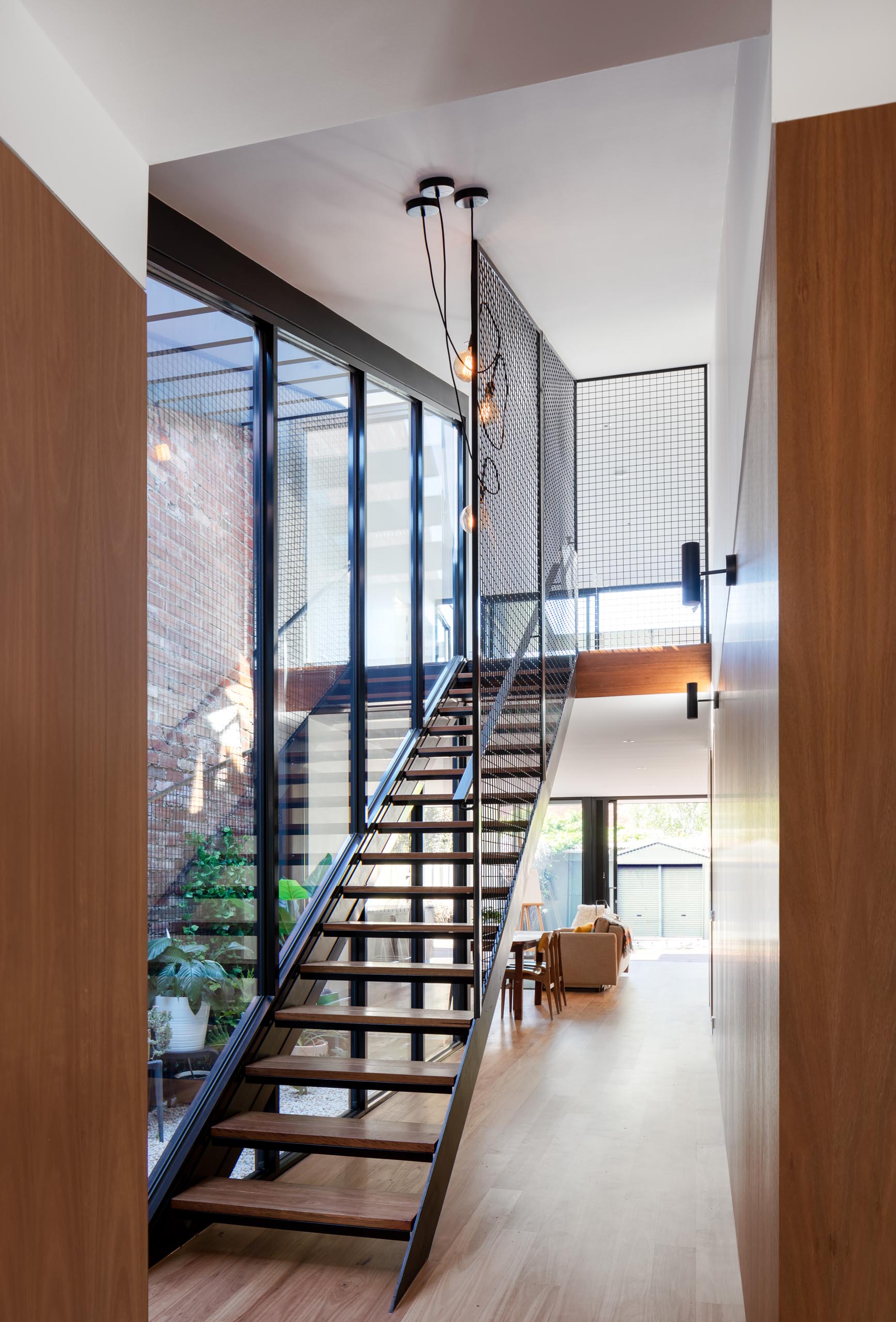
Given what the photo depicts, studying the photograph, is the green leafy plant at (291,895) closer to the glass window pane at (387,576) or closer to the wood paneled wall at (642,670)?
the glass window pane at (387,576)

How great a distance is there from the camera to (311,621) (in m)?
5.03

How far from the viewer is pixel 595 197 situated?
4293mm

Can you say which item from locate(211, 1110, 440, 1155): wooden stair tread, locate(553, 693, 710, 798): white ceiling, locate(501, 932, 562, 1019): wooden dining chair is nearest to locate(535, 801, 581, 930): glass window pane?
locate(553, 693, 710, 798): white ceiling

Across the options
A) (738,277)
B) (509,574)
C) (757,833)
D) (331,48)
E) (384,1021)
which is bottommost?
(384,1021)

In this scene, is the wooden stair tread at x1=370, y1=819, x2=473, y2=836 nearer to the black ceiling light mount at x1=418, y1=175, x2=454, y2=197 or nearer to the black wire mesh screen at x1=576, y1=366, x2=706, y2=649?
the black wire mesh screen at x1=576, y1=366, x2=706, y2=649

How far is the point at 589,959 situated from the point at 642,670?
423 cm

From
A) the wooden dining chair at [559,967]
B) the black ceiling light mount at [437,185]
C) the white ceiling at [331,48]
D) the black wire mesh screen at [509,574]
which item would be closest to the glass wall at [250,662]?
the black wire mesh screen at [509,574]

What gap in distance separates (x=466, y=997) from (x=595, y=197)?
15.2 ft

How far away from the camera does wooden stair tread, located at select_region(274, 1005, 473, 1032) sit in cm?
405
